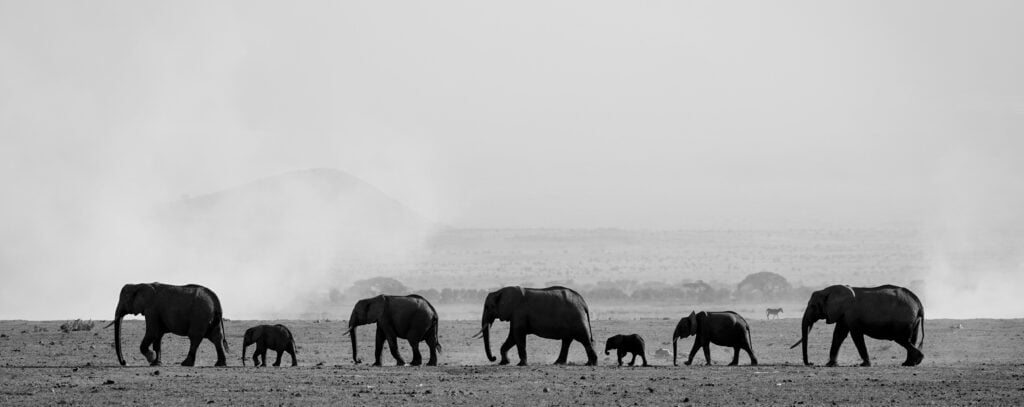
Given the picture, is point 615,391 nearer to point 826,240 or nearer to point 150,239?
point 150,239

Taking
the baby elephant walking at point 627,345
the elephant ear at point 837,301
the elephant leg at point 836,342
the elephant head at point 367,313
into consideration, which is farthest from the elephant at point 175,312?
the elephant ear at point 837,301

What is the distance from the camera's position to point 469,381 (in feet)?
95.5

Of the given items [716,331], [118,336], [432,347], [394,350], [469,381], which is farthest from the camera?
[716,331]

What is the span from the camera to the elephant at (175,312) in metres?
32.7

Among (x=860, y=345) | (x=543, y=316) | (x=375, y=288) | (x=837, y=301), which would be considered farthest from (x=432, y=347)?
(x=375, y=288)

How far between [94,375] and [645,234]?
155491mm

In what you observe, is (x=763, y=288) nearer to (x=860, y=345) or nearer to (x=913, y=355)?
(x=860, y=345)

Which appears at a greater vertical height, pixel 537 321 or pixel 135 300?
pixel 135 300

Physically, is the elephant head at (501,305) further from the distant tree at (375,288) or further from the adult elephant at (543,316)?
the distant tree at (375,288)

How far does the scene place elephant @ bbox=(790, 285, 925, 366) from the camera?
33.5 m

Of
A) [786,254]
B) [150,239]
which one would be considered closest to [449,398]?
[150,239]

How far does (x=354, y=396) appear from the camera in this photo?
26.3 m

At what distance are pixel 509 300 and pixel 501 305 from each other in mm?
233

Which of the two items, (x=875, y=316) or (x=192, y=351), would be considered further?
(x=875, y=316)
